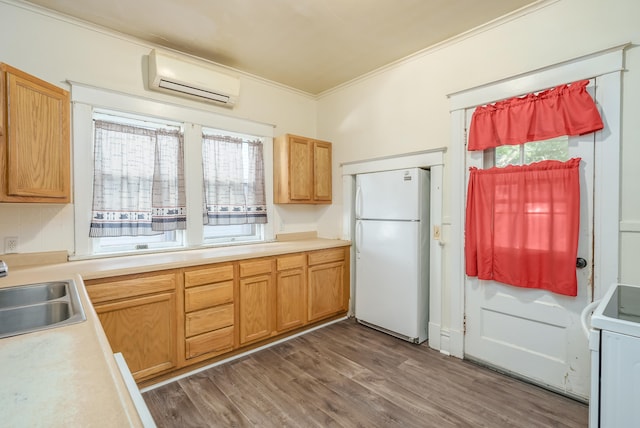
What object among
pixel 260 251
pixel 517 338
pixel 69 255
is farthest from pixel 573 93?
pixel 69 255

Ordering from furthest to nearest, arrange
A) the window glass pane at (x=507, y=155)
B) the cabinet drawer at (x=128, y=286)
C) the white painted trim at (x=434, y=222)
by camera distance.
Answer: the white painted trim at (x=434, y=222) → the window glass pane at (x=507, y=155) → the cabinet drawer at (x=128, y=286)

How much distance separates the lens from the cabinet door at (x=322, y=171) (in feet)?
12.4

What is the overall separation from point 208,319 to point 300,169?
192 centimetres

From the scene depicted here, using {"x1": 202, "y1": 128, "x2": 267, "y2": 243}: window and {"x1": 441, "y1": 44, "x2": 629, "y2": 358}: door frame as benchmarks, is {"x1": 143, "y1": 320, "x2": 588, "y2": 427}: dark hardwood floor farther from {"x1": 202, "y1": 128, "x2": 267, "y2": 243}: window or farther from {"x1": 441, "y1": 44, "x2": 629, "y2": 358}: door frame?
{"x1": 202, "y1": 128, "x2": 267, "y2": 243}: window

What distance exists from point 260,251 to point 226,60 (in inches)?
79.1

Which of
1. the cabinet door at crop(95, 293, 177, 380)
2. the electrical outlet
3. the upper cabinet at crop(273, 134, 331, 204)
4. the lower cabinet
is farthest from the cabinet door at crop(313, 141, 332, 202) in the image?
the electrical outlet

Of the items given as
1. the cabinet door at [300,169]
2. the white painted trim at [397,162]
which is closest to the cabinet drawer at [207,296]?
the cabinet door at [300,169]

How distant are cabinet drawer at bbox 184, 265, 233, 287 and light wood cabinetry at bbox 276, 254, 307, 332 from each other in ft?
1.72

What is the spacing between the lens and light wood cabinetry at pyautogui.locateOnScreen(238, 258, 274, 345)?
2785 mm

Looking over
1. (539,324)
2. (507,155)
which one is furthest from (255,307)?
(507,155)

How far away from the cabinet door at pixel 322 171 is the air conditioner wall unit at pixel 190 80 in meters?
1.13

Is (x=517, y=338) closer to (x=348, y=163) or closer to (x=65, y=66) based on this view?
(x=348, y=163)

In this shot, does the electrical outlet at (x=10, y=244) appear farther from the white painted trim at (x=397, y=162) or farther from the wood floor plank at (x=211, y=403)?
the white painted trim at (x=397, y=162)

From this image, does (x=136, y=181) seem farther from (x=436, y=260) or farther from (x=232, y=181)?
(x=436, y=260)
